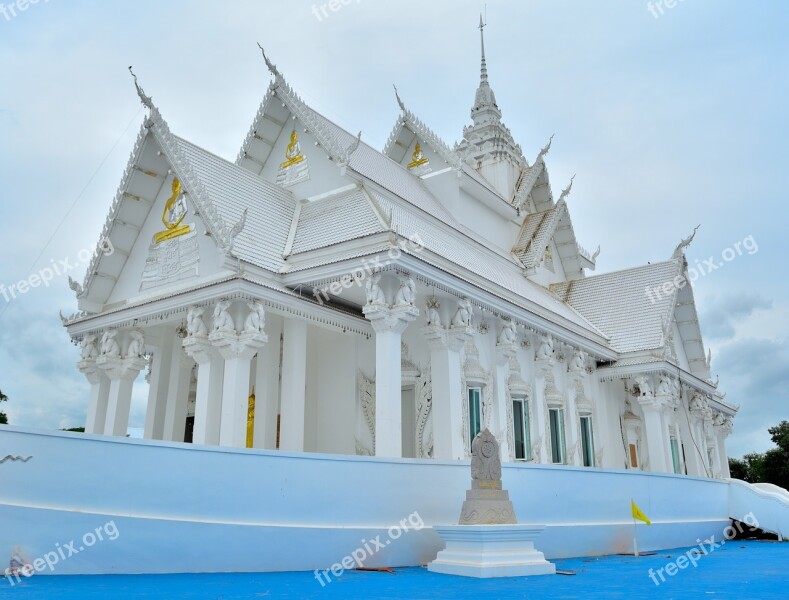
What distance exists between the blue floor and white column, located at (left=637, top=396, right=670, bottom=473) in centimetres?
903

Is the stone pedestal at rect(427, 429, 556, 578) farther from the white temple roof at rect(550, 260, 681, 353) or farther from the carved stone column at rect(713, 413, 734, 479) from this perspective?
the carved stone column at rect(713, 413, 734, 479)

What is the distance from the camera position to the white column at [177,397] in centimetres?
1455

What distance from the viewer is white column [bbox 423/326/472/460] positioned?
1260 centimetres

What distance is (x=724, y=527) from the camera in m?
16.7

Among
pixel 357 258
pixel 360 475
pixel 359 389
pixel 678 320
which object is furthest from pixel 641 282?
pixel 360 475

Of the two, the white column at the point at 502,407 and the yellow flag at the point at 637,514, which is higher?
the white column at the point at 502,407

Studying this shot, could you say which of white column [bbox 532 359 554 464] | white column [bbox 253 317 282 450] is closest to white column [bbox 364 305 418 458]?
white column [bbox 253 317 282 450]

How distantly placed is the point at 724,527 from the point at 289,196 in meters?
13.0

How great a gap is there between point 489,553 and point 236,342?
17.9 feet

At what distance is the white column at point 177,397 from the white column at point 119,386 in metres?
0.77

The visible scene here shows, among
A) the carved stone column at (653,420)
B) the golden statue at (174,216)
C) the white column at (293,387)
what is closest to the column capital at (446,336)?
the white column at (293,387)

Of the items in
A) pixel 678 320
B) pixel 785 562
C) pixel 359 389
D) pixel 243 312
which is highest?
pixel 678 320

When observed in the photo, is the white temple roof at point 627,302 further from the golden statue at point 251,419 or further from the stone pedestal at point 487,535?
the stone pedestal at point 487,535

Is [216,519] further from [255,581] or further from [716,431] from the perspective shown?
[716,431]
